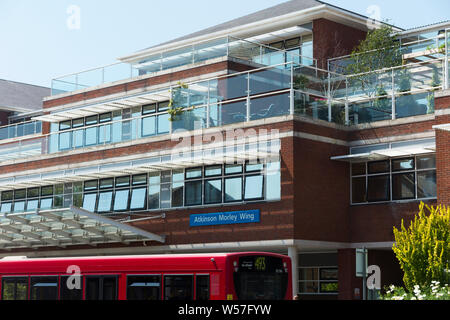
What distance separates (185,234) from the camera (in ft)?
102

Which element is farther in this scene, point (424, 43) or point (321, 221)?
point (424, 43)

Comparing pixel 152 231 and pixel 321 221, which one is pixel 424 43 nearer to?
pixel 321 221

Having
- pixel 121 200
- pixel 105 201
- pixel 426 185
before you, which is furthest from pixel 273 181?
pixel 105 201

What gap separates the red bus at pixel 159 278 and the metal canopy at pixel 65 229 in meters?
7.31

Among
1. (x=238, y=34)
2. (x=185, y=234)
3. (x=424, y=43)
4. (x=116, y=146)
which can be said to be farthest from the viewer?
(x=238, y=34)

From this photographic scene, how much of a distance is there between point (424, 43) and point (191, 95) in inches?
487

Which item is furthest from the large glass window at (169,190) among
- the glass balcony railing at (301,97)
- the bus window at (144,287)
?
the bus window at (144,287)

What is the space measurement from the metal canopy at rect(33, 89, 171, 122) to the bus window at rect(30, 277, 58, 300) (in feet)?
53.1

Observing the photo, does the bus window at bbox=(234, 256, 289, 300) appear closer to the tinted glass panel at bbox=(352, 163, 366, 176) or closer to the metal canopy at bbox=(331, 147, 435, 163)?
the metal canopy at bbox=(331, 147, 435, 163)

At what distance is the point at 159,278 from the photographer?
19.0 m
